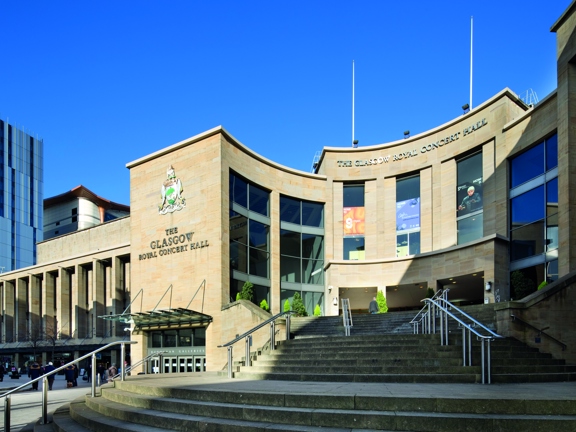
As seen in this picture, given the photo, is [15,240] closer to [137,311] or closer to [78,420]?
[137,311]

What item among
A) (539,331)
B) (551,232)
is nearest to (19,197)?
(551,232)

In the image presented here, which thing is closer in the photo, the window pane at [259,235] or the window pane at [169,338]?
the window pane at [169,338]

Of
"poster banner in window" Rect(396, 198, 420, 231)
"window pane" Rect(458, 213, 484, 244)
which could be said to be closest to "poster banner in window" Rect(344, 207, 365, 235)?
"poster banner in window" Rect(396, 198, 420, 231)

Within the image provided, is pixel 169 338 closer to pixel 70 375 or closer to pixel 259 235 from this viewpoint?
pixel 70 375

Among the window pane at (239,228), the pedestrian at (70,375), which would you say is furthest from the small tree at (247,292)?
the pedestrian at (70,375)

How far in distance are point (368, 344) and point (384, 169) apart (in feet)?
60.6

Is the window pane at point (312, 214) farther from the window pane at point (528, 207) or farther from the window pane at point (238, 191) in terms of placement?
the window pane at point (528, 207)

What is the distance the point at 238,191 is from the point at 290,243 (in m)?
4.90

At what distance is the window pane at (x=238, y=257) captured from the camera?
2589 cm

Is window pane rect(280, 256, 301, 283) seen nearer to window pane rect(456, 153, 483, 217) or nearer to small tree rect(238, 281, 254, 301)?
small tree rect(238, 281, 254, 301)

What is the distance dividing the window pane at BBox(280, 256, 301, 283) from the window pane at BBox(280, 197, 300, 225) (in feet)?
7.23

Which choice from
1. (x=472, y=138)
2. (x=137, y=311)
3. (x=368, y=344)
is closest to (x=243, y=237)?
(x=137, y=311)

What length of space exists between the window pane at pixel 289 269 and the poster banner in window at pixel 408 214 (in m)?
6.13

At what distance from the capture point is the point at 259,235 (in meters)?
28.3
